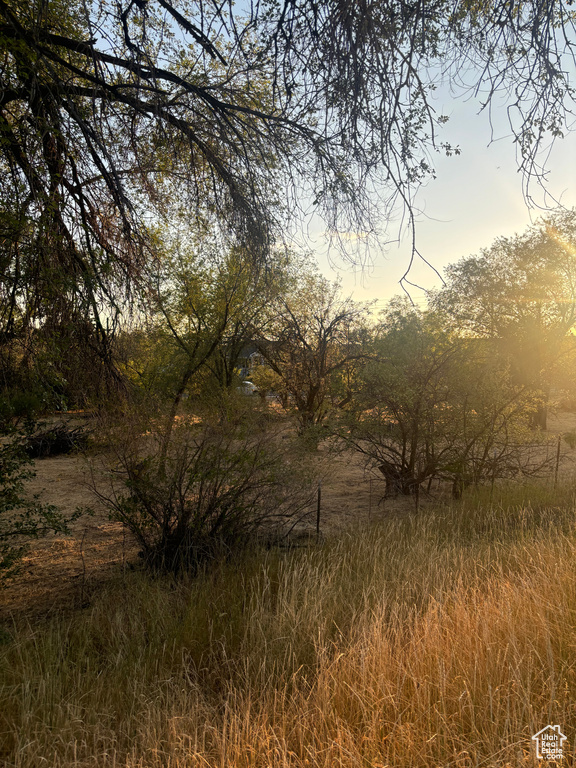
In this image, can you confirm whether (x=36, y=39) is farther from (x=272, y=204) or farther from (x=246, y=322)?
(x=246, y=322)

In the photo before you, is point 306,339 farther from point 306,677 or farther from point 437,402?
point 306,677

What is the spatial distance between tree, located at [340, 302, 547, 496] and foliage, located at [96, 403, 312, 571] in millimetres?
3259

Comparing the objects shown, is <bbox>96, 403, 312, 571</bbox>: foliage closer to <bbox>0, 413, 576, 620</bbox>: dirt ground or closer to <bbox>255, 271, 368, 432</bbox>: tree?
<bbox>0, 413, 576, 620</bbox>: dirt ground

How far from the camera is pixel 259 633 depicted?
133 inches

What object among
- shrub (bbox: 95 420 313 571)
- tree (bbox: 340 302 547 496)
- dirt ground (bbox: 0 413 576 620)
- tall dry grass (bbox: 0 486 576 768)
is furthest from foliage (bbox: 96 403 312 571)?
tree (bbox: 340 302 547 496)

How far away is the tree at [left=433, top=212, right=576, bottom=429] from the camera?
52.1ft

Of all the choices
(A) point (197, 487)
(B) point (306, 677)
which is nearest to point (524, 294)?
(A) point (197, 487)

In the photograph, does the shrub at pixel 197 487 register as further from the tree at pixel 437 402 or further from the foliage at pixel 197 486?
the tree at pixel 437 402

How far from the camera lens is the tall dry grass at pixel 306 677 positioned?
2072 mm

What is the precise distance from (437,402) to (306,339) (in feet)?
30.0

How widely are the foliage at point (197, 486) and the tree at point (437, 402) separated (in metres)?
3.26

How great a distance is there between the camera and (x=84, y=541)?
7539 millimetres

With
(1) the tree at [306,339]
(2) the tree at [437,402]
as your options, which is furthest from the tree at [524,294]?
(2) the tree at [437,402]

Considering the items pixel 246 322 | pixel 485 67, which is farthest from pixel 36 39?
pixel 246 322
